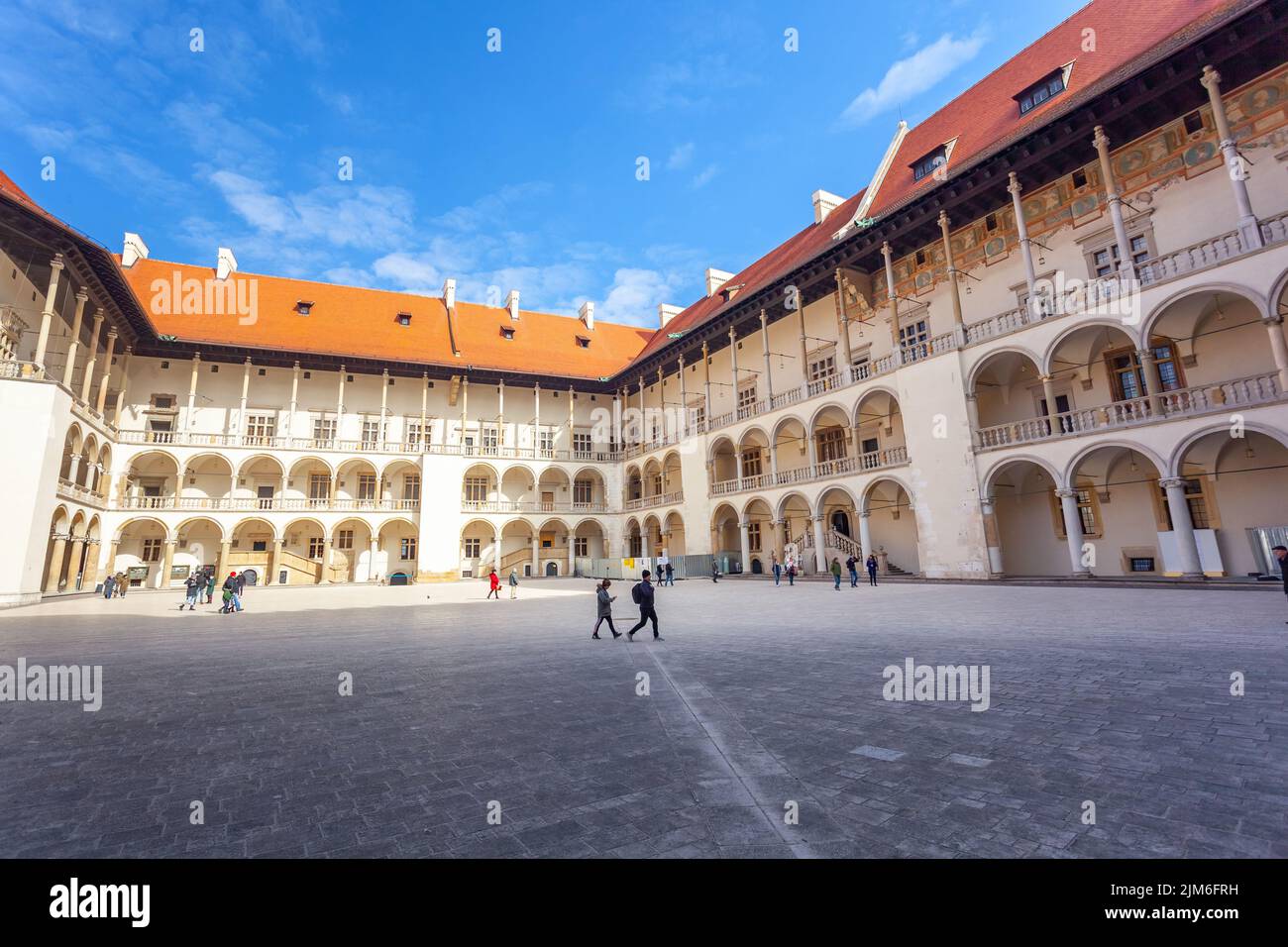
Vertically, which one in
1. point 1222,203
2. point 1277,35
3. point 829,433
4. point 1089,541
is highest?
point 1277,35

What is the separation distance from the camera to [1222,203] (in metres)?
16.2

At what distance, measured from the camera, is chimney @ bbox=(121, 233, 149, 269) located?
3438cm

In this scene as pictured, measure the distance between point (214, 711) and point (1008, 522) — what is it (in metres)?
24.3

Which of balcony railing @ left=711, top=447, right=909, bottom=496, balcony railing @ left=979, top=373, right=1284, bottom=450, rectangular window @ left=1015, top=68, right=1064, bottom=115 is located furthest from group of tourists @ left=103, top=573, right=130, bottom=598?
rectangular window @ left=1015, top=68, right=1064, bottom=115

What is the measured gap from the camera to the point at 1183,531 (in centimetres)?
1542

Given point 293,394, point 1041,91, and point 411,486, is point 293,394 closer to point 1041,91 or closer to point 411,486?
point 411,486

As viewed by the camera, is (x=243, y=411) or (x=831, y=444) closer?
(x=831, y=444)

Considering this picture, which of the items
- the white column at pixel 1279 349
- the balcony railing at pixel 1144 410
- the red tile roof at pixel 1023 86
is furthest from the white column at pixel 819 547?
the white column at pixel 1279 349

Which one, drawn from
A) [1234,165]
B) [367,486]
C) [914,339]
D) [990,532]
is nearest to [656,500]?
[914,339]

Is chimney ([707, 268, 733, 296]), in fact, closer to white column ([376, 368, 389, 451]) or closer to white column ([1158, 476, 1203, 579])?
white column ([376, 368, 389, 451])

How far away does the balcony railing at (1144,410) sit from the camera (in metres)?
14.4

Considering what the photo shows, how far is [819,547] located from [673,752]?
22853mm

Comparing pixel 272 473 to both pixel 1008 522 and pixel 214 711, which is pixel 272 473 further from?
pixel 1008 522
